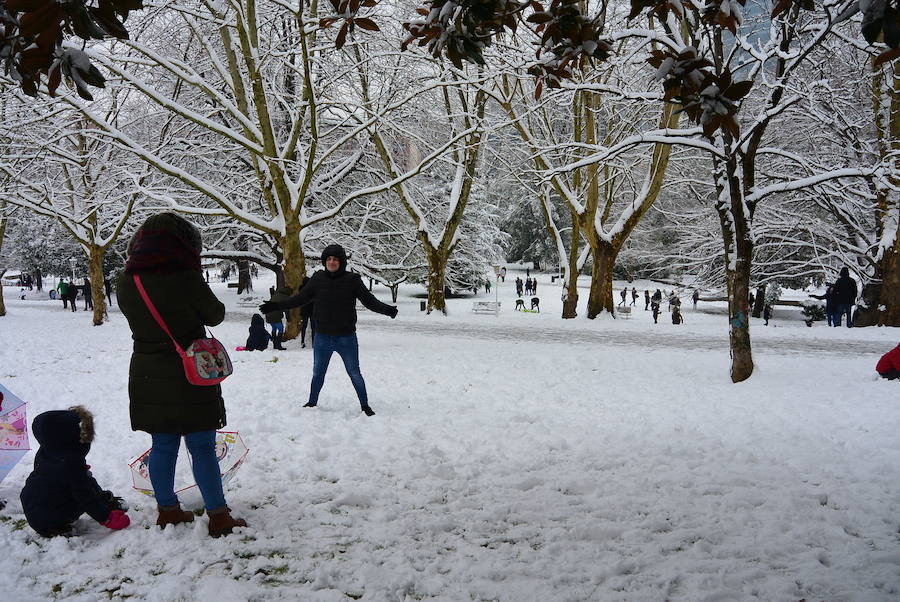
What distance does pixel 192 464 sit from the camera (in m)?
3.28

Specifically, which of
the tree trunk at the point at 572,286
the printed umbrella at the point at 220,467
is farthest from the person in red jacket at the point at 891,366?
the tree trunk at the point at 572,286

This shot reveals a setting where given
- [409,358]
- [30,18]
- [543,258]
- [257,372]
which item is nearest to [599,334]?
[409,358]

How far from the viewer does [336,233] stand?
70.0 feet

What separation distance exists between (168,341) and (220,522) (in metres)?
1.12

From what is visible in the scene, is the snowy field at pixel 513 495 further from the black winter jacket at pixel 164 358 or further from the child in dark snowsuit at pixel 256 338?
the child in dark snowsuit at pixel 256 338

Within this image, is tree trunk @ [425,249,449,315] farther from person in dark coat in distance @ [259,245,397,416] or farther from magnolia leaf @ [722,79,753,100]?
magnolia leaf @ [722,79,753,100]

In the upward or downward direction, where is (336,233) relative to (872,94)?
downward

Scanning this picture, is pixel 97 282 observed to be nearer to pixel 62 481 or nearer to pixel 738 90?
pixel 62 481

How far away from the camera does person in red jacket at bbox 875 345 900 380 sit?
7.63m

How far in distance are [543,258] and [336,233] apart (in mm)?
37214

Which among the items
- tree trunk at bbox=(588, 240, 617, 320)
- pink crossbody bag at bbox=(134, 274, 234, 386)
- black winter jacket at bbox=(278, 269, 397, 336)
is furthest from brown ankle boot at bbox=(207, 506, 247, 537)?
tree trunk at bbox=(588, 240, 617, 320)

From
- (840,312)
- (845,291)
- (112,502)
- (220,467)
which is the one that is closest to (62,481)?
(112,502)

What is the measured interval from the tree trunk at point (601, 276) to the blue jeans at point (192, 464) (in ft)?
58.7

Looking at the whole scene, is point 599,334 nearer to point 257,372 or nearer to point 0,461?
point 257,372
